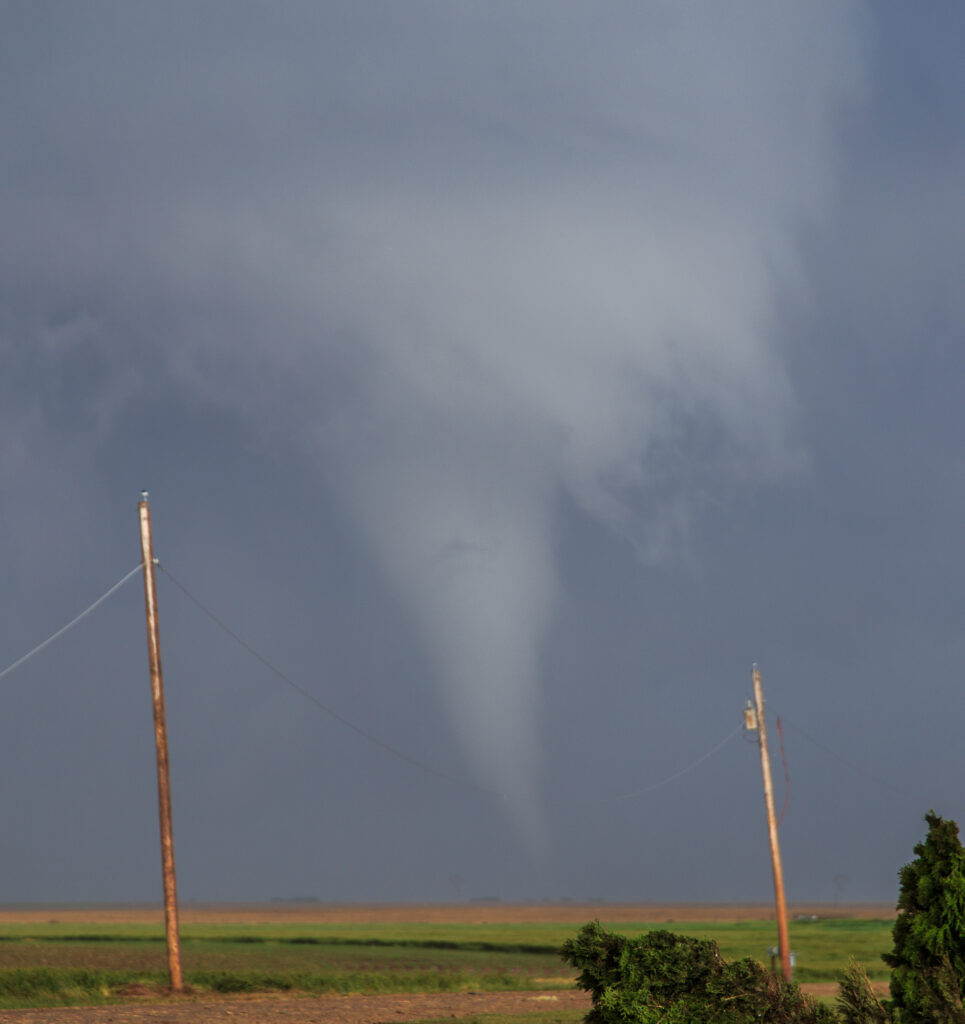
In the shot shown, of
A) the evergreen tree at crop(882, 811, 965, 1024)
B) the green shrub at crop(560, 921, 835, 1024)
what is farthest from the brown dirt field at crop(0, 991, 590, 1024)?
the evergreen tree at crop(882, 811, 965, 1024)

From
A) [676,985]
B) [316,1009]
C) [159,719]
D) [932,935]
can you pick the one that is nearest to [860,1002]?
[932,935]

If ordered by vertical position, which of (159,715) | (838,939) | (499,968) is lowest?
(838,939)

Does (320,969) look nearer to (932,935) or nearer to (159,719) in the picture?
(159,719)

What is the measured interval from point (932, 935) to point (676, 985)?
7.87 feet

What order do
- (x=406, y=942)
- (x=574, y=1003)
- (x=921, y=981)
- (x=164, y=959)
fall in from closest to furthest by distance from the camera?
(x=921, y=981) → (x=574, y=1003) → (x=164, y=959) → (x=406, y=942)

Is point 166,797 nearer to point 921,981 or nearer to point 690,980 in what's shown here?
point 690,980

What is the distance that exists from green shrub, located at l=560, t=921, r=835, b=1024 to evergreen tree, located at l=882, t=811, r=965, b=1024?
3.18 ft

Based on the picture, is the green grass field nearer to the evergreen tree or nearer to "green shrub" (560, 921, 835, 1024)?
"green shrub" (560, 921, 835, 1024)

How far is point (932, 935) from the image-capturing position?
10.2 metres

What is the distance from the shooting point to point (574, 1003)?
28734 mm

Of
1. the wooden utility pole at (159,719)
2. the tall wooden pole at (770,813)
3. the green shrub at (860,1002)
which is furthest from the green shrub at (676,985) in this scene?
the tall wooden pole at (770,813)

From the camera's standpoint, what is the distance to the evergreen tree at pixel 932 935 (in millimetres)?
9977

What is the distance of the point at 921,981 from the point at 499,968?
4059 cm

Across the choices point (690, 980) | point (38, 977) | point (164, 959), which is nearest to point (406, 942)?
point (164, 959)
